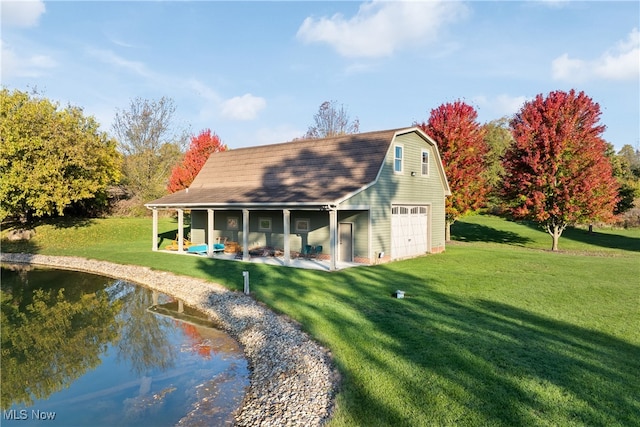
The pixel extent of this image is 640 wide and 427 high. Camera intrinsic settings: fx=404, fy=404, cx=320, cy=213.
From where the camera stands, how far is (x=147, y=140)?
40.6m

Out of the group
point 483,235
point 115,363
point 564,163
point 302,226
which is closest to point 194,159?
point 302,226

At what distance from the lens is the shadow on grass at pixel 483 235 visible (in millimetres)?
28141

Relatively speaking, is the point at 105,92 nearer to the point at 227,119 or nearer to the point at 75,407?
the point at 227,119

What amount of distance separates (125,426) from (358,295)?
21.0ft

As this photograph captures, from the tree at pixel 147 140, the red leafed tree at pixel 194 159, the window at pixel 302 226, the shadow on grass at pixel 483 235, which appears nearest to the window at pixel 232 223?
the window at pixel 302 226

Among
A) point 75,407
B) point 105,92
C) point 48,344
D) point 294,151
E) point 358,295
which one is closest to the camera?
point 75,407

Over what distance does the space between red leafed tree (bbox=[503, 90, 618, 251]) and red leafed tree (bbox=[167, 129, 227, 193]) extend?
1992 cm

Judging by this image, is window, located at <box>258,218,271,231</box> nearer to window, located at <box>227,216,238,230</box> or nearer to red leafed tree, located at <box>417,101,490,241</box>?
window, located at <box>227,216,238,230</box>

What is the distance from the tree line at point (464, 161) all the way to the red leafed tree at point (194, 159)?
0.24 feet

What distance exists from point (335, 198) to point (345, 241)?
2976 millimetres

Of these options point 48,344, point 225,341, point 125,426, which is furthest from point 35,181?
point 125,426

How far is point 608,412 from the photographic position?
15.3 ft

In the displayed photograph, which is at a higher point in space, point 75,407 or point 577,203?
point 577,203

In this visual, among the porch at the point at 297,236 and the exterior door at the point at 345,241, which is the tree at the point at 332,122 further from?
the exterior door at the point at 345,241
